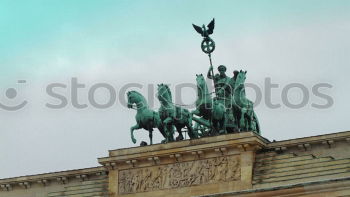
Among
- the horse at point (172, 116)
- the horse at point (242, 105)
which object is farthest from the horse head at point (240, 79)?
the horse at point (172, 116)

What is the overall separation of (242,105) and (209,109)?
1.14 meters

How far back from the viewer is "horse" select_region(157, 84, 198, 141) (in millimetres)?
34375

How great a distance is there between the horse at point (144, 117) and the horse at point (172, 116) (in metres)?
0.29

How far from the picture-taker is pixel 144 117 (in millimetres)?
34875

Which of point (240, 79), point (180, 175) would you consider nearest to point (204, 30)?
point (240, 79)

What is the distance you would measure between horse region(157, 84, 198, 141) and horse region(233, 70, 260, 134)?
1.76 m

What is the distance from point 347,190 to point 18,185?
532 inches

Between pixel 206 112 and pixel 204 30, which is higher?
pixel 204 30

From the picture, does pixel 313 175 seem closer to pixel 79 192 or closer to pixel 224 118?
pixel 224 118

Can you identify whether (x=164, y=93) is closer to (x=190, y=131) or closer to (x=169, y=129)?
(x=169, y=129)

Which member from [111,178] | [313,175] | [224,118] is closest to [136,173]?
[111,178]

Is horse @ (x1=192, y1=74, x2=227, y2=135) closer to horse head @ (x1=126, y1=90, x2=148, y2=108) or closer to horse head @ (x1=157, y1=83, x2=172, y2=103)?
horse head @ (x1=157, y1=83, x2=172, y2=103)

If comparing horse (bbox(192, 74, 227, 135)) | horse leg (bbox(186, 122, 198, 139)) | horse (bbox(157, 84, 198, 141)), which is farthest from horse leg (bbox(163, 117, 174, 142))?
horse (bbox(192, 74, 227, 135))

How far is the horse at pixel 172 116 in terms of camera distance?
3438cm
